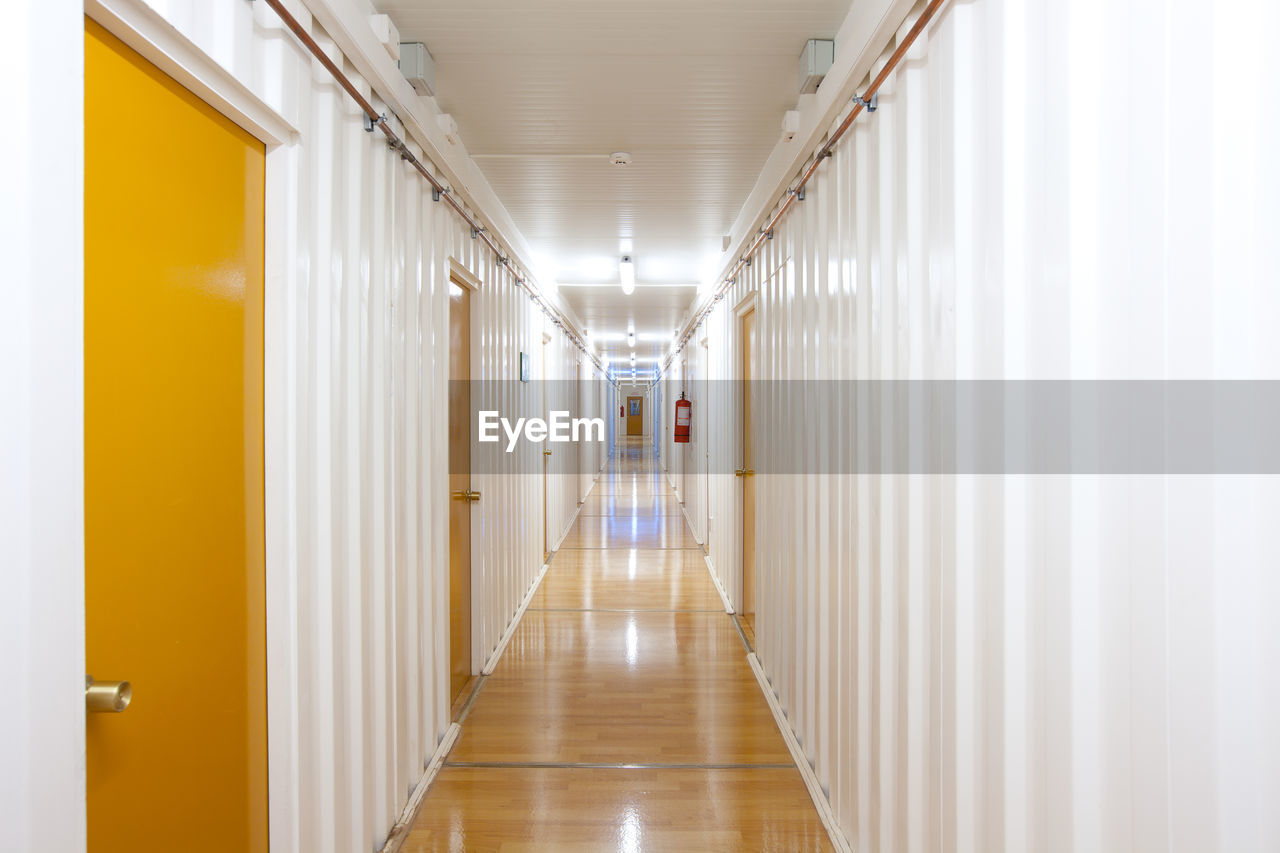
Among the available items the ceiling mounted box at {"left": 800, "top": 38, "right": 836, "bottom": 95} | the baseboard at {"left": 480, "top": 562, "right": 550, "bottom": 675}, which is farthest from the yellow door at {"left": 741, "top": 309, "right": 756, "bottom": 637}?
the ceiling mounted box at {"left": 800, "top": 38, "right": 836, "bottom": 95}

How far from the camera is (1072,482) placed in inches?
47.0

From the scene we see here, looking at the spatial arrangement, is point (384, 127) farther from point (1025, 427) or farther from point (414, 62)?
point (1025, 427)

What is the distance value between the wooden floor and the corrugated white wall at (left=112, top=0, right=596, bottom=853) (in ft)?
1.12

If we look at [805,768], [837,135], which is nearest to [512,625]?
[805,768]

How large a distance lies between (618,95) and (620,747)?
3.17m

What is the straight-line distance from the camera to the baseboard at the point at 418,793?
2557 mm

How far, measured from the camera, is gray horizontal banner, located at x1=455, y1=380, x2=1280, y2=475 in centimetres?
93

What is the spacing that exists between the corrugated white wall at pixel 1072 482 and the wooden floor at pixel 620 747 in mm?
763

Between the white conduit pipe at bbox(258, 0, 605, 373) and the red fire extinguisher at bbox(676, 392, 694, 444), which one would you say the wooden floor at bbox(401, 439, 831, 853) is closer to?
the white conduit pipe at bbox(258, 0, 605, 373)

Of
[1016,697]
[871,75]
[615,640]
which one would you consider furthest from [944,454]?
[615,640]

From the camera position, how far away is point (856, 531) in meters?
2.39

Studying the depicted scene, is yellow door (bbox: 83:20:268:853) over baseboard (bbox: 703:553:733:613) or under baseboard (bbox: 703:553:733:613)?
over

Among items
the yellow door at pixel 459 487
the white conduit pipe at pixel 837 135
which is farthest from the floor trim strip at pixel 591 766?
the white conduit pipe at pixel 837 135

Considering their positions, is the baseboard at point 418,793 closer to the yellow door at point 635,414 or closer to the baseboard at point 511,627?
the baseboard at point 511,627
